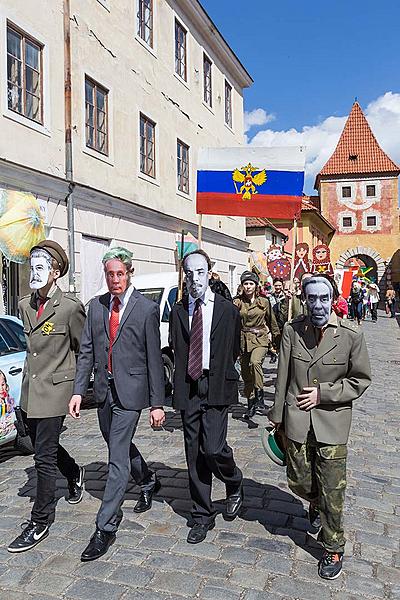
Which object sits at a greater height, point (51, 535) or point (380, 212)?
point (380, 212)

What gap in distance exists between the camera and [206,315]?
4324 millimetres

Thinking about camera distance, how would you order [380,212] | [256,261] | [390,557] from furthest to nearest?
1. [380,212]
2. [256,261]
3. [390,557]

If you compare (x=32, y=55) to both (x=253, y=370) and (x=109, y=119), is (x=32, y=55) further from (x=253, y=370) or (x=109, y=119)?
(x=253, y=370)

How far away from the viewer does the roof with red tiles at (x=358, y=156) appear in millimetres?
63438

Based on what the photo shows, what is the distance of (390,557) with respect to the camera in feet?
13.0

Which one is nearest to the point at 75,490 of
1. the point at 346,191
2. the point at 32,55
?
the point at 32,55

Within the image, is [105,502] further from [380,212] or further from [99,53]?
[380,212]

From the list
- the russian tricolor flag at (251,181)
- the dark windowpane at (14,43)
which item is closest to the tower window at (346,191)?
the dark windowpane at (14,43)

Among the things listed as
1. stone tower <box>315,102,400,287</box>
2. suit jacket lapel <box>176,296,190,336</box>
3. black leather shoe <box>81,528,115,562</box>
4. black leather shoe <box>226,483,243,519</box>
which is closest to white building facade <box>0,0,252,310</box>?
suit jacket lapel <box>176,296,190,336</box>

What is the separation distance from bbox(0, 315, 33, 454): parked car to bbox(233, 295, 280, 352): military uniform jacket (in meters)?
2.85

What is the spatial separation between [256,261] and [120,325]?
2392 cm

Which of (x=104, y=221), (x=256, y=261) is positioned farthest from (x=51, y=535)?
(x=256, y=261)

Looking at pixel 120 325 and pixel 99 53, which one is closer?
pixel 120 325

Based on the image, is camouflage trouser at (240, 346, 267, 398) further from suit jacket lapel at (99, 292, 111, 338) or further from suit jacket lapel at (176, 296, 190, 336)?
suit jacket lapel at (99, 292, 111, 338)
